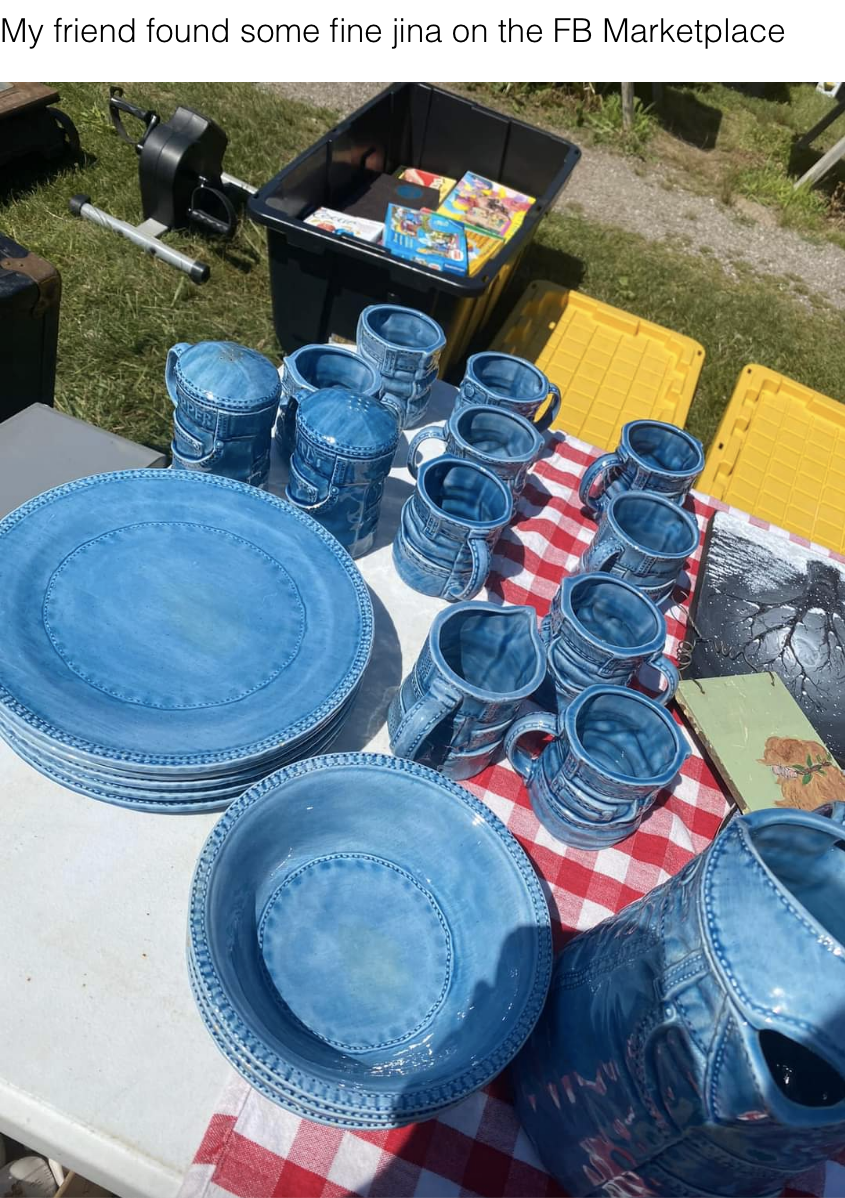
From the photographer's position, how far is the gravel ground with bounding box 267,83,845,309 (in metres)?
5.41

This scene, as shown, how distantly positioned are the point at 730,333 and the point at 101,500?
4.07m

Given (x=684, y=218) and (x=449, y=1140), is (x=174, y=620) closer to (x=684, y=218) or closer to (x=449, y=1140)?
(x=449, y=1140)

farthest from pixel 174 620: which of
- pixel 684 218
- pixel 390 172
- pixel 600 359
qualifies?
pixel 684 218

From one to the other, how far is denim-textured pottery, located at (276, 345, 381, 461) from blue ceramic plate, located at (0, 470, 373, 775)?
10.1 inches

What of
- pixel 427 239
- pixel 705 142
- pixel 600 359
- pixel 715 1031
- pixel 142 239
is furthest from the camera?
pixel 705 142

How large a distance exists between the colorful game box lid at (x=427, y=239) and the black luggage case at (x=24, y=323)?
981 mm

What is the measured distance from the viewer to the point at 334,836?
1.14m

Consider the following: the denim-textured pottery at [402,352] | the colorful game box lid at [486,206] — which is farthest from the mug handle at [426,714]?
the colorful game box lid at [486,206]

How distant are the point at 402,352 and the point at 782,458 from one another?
5.09ft

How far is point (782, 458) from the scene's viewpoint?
273 cm

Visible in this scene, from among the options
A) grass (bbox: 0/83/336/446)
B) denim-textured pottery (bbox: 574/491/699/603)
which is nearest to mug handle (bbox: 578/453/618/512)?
denim-textured pottery (bbox: 574/491/699/603)

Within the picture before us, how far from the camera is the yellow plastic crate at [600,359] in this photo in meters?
2.73

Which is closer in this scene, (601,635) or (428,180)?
(601,635)

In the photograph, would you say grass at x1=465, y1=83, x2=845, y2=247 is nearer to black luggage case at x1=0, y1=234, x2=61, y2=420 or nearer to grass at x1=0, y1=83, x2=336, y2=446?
grass at x1=0, y1=83, x2=336, y2=446
